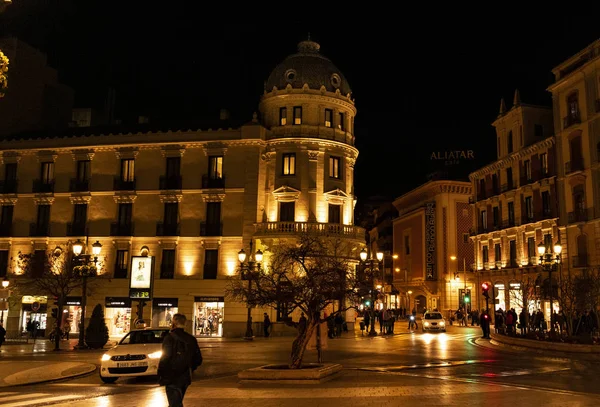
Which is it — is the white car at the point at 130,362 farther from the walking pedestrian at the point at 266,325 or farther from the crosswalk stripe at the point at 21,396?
the walking pedestrian at the point at 266,325

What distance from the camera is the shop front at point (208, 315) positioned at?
42688mm

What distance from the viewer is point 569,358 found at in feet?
78.6

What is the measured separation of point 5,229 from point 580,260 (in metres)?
43.2

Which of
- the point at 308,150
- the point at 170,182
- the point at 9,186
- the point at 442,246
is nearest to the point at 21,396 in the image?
the point at 170,182

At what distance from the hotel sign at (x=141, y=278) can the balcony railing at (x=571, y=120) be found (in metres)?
31.9

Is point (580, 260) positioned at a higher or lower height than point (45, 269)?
higher

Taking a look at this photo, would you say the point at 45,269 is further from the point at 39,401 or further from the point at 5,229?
the point at 39,401

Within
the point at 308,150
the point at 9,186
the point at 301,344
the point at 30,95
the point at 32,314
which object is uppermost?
the point at 30,95

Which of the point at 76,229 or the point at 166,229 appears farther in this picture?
the point at 76,229

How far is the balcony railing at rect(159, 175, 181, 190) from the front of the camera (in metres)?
44.9

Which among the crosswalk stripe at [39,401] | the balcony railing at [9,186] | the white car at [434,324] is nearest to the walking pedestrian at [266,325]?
the white car at [434,324]

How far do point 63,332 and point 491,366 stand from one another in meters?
27.7

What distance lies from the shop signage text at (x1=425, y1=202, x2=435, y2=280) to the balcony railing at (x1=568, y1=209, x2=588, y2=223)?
27.7 m

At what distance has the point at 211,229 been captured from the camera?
43.8 m
